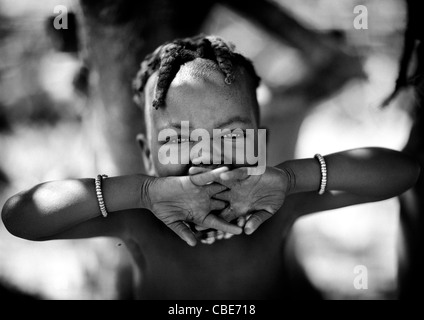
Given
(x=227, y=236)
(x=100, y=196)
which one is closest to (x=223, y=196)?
(x=227, y=236)

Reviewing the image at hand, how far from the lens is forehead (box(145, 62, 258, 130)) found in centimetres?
79

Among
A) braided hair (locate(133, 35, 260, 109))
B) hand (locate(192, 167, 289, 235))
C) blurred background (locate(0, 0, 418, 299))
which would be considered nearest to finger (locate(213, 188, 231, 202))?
hand (locate(192, 167, 289, 235))

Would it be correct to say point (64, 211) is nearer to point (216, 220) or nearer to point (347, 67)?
point (216, 220)

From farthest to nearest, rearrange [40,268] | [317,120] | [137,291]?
[317,120], [40,268], [137,291]

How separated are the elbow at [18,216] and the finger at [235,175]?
0.42m

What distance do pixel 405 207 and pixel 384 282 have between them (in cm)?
22

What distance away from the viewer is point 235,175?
0.74m

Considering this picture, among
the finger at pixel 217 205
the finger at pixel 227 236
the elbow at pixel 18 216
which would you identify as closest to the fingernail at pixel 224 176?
the finger at pixel 217 205

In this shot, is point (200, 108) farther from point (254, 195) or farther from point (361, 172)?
point (361, 172)

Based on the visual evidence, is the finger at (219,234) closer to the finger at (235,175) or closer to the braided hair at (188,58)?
the finger at (235,175)

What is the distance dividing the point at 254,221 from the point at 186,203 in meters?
0.14

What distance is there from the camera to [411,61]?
109cm

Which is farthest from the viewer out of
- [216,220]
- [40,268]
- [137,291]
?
[40,268]

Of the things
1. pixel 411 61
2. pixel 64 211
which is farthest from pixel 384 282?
pixel 64 211
